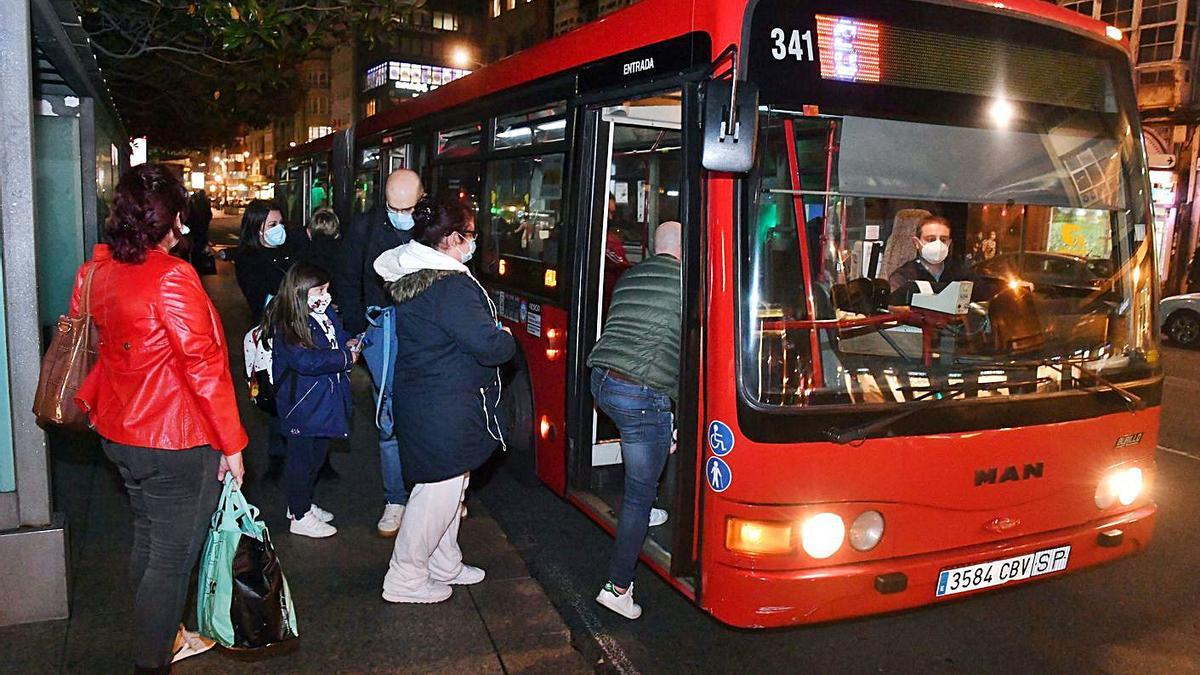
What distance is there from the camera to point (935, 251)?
A: 429 centimetres

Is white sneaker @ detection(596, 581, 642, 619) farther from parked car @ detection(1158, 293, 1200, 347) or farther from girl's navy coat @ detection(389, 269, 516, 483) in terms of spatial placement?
parked car @ detection(1158, 293, 1200, 347)

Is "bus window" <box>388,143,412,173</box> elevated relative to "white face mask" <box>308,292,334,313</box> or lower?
elevated

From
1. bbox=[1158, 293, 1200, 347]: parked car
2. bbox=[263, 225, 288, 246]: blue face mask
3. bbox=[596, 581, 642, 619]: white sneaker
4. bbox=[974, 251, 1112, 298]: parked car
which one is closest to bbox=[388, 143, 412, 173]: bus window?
bbox=[263, 225, 288, 246]: blue face mask

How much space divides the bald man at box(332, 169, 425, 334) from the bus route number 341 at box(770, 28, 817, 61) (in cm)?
278

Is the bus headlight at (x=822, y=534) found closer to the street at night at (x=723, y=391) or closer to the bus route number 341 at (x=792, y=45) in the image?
the street at night at (x=723, y=391)

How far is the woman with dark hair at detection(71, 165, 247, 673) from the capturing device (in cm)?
323

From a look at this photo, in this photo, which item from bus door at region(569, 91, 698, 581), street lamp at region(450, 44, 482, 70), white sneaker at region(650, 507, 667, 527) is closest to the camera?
bus door at region(569, 91, 698, 581)

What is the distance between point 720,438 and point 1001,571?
1.43m

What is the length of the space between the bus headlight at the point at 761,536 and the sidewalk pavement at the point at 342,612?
938 mm

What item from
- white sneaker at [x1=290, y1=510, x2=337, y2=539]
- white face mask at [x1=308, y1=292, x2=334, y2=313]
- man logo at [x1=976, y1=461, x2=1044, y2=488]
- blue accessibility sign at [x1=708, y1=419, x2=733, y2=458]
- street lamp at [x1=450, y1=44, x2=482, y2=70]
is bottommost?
white sneaker at [x1=290, y1=510, x2=337, y2=539]

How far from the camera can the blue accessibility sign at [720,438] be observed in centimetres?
382

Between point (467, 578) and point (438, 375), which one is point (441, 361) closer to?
point (438, 375)

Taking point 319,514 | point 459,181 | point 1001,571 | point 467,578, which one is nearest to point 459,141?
point 459,181

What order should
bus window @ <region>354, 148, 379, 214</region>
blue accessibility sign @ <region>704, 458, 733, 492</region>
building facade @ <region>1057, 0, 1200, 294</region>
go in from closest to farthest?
blue accessibility sign @ <region>704, 458, 733, 492</region>
bus window @ <region>354, 148, 379, 214</region>
building facade @ <region>1057, 0, 1200, 294</region>
